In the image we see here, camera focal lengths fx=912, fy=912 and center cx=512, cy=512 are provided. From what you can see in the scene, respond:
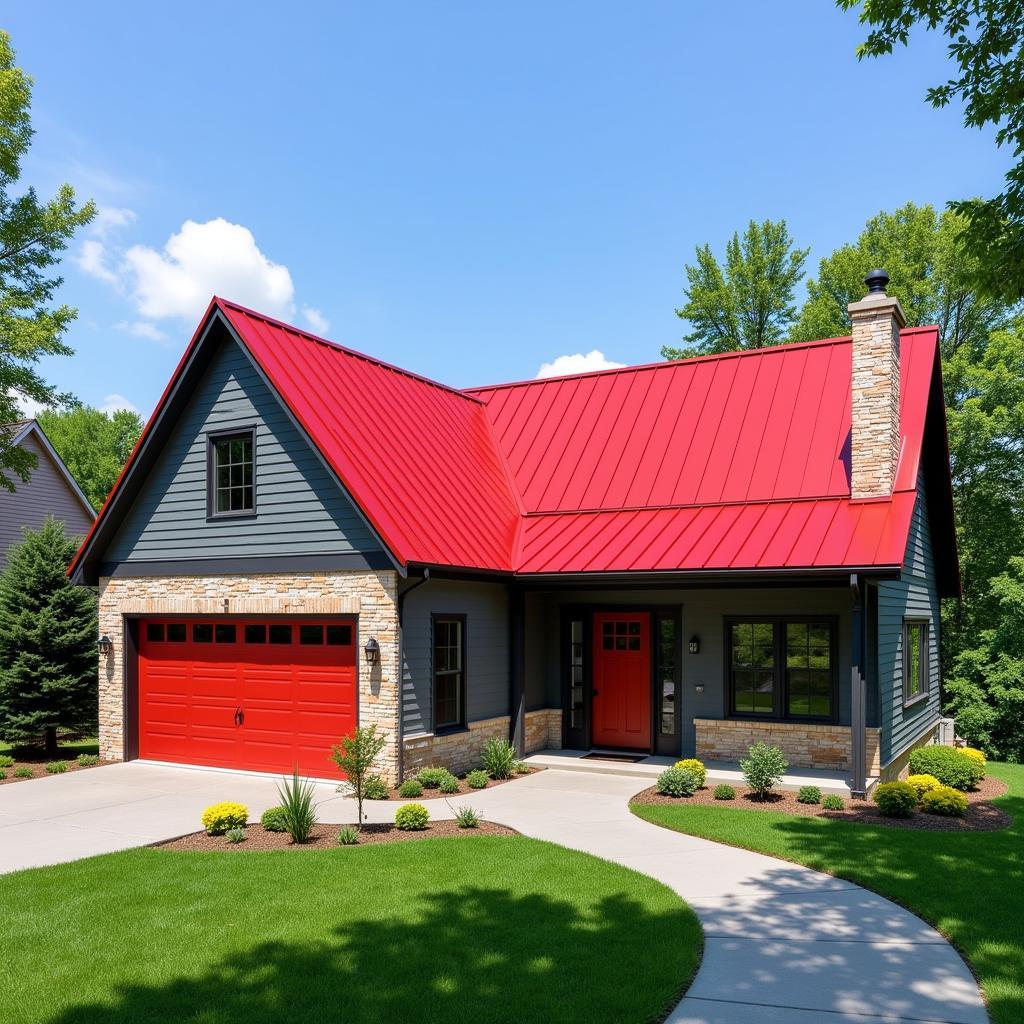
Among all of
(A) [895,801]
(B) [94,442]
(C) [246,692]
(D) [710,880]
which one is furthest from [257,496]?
(B) [94,442]

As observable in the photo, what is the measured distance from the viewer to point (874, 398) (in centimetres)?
1528

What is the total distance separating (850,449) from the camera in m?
16.4

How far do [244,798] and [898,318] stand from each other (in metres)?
13.4

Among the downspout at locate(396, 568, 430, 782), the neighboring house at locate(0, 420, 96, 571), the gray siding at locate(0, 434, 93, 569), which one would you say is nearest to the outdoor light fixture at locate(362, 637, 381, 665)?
the downspout at locate(396, 568, 430, 782)

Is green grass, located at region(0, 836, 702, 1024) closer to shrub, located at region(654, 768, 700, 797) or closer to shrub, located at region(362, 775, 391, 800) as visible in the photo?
shrub, located at region(362, 775, 391, 800)

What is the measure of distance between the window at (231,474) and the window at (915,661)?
12543 mm

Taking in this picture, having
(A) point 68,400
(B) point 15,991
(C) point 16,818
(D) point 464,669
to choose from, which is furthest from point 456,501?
(A) point 68,400

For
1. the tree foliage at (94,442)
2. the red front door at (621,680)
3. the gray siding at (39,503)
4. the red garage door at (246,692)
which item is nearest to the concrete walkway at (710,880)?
the red garage door at (246,692)

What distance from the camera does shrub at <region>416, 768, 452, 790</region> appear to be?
13938mm

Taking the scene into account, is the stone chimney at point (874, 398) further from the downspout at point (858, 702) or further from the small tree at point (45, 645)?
the small tree at point (45, 645)

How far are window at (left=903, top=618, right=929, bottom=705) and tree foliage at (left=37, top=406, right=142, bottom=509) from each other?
50165mm

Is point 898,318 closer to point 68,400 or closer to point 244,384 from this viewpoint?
point 244,384

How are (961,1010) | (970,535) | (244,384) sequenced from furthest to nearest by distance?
(970,535) < (244,384) < (961,1010)

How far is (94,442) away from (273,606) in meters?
50.3
